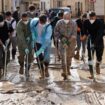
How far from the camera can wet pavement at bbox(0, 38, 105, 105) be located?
11016 millimetres

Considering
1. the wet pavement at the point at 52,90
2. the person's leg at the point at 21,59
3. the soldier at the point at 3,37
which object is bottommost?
the wet pavement at the point at 52,90

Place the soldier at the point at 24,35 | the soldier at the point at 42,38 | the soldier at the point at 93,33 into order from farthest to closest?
the soldier at the point at 93,33 < the soldier at the point at 24,35 < the soldier at the point at 42,38

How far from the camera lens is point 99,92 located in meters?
12.0

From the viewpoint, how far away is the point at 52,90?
12.3 m

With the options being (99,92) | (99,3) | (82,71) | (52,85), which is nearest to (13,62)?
(82,71)

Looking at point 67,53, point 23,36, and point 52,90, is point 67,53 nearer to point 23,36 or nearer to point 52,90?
point 23,36

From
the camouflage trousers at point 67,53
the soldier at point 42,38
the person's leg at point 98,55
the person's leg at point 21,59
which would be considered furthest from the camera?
the person's leg at point 98,55

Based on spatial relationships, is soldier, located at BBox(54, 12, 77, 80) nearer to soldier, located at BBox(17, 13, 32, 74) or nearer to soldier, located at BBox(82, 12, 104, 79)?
soldier, located at BBox(82, 12, 104, 79)

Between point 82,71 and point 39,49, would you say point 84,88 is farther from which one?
point 82,71

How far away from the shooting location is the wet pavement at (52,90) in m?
11.0

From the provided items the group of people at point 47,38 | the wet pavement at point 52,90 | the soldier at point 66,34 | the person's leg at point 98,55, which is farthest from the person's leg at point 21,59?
the person's leg at point 98,55

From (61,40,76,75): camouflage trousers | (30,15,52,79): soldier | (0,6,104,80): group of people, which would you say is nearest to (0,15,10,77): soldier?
(0,6,104,80): group of people

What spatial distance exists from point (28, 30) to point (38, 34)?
0.35 m

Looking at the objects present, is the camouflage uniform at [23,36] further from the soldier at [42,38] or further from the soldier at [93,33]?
the soldier at [93,33]
